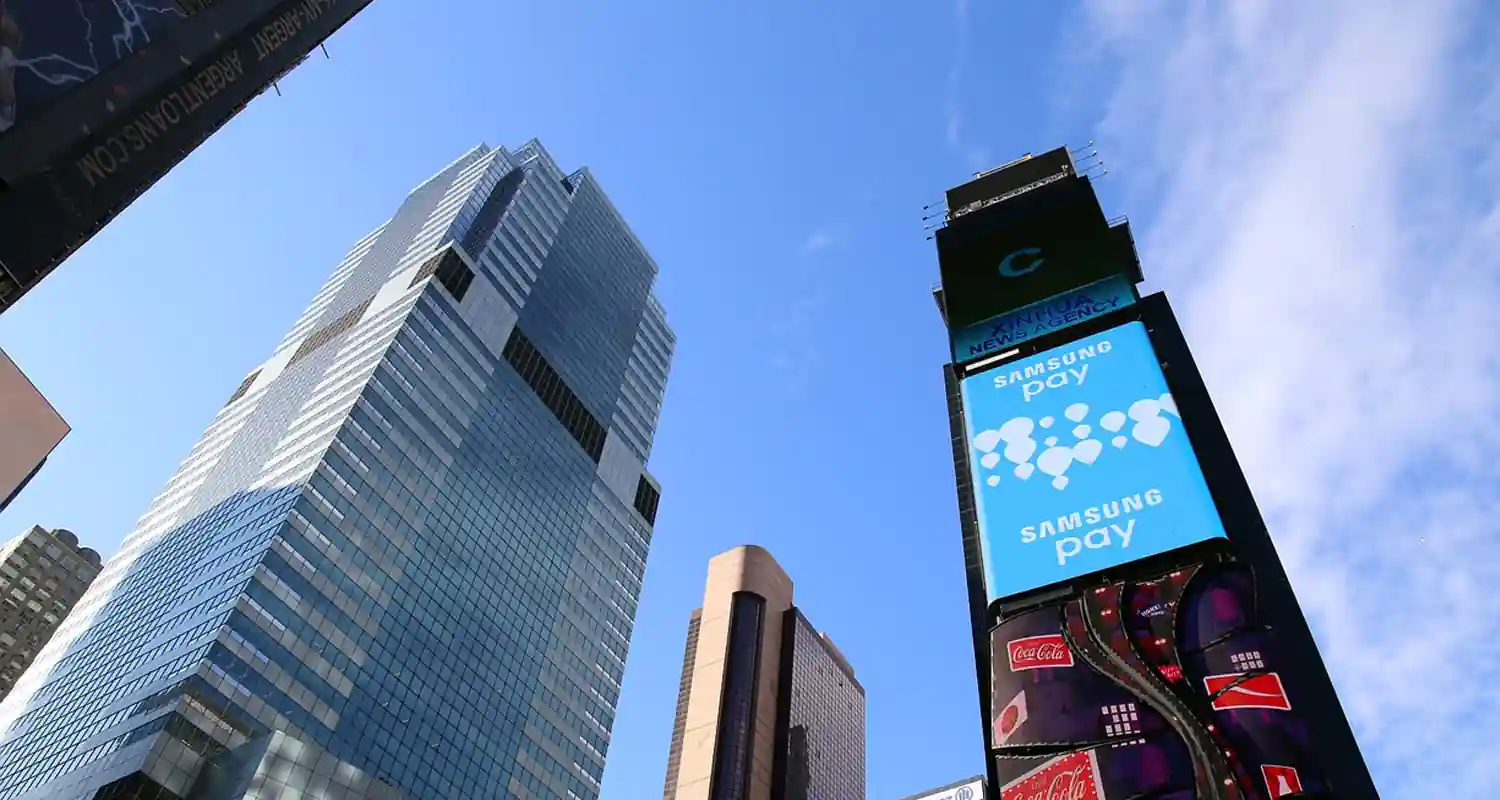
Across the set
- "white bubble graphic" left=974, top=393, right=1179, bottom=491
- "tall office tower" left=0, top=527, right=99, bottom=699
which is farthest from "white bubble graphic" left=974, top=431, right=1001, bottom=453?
"tall office tower" left=0, top=527, right=99, bottom=699

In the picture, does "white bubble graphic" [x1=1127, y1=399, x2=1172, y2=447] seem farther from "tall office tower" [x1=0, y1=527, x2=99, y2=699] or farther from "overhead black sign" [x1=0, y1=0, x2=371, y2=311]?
"tall office tower" [x1=0, y1=527, x2=99, y2=699]

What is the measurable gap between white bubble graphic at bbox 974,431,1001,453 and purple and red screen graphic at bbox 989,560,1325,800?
4532mm

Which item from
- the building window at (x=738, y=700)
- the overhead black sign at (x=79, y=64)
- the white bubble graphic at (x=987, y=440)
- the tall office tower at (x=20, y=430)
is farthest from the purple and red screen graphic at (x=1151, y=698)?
the building window at (x=738, y=700)

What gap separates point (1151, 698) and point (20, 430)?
1287 inches

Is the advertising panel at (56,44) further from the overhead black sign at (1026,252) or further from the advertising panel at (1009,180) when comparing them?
the advertising panel at (1009,180)

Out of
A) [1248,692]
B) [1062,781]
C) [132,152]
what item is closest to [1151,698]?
[1248,692]

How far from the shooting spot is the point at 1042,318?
24672mm

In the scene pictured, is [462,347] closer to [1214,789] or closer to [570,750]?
[570,750]

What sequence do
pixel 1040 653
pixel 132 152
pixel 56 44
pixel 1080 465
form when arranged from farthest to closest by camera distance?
pixel 132 152 → pixel 56 44 → pixel 1080 465 → pixel 1040 653

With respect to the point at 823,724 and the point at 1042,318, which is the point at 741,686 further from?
the point at 823,724

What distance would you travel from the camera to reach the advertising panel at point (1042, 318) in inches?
946

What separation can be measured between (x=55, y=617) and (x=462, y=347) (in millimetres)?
91014

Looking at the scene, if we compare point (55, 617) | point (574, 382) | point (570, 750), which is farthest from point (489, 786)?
point (55, 617)

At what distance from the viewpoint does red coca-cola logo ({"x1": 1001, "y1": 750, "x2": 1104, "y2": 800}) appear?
1488 centimetres
